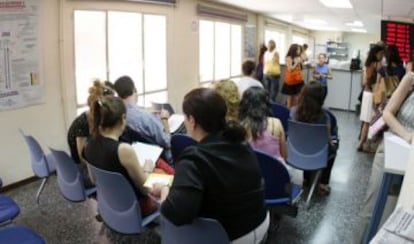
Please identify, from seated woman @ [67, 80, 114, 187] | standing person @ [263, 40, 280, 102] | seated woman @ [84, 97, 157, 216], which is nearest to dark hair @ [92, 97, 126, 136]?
seated woman @ [84, 97, 157, 216]

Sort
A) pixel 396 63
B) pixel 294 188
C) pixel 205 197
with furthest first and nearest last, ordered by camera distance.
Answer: pixel 396 63, pixel 294 188, pixel 205 197

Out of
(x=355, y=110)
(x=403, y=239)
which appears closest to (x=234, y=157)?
(x=403, y=239)

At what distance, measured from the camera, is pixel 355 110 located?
8.52 metres

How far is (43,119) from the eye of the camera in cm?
431

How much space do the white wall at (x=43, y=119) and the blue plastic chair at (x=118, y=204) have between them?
206cm

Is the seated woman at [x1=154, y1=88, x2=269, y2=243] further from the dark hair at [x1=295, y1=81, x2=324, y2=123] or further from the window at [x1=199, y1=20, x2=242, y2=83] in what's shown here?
the window at [x1=199, y1=20, x2=242, y2=83]

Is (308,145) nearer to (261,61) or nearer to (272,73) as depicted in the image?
(272,73)

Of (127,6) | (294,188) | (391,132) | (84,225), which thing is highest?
(127,6)

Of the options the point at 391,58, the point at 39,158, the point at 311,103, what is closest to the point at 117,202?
the point at 39,158

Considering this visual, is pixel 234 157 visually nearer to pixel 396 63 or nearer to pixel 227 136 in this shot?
pixel 227 136

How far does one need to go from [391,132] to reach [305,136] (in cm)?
120

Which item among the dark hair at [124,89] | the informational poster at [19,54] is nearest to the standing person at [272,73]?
the informational poster at [19,54]

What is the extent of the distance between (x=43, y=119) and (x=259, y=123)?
8.18 ft

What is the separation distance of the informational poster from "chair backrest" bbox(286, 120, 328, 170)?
257 centimetres
